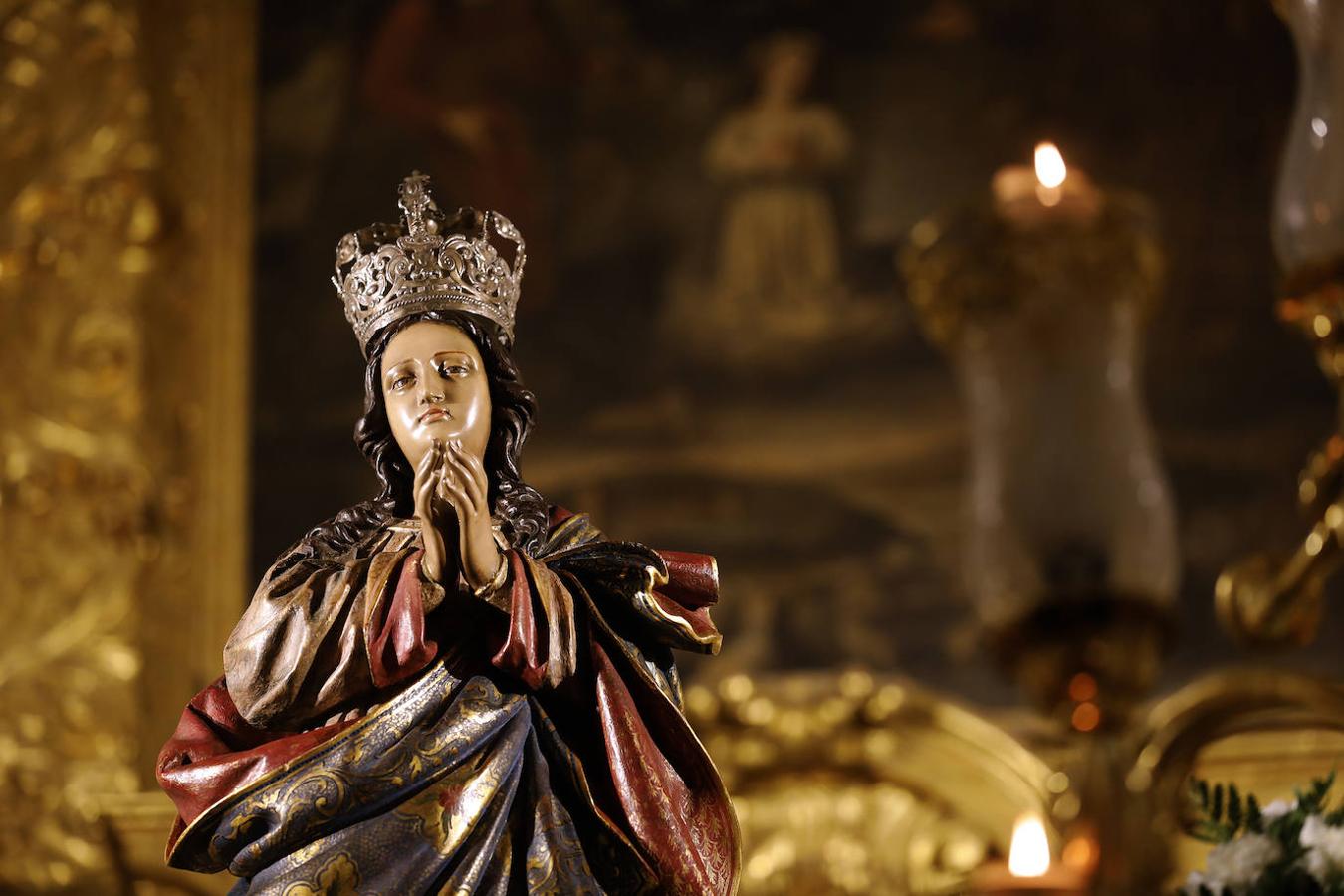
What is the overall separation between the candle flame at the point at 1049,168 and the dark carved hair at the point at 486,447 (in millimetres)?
955

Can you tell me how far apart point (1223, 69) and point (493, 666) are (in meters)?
5.03

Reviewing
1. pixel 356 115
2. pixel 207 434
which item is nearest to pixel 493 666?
pixel 207 434

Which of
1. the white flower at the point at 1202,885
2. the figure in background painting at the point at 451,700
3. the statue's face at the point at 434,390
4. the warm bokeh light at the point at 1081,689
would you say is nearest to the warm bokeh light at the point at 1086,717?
the warm bokeh light at the point at 1081,689

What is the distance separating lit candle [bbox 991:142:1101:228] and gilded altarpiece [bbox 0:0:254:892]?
4.95 m

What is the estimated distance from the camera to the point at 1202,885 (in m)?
2.54

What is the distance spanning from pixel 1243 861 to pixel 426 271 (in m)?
1.19

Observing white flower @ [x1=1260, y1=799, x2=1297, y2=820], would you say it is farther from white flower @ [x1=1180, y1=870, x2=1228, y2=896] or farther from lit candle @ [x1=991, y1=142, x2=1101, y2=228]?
lit candle @ [x1=991, y1=142, x2=1101, y2=228]

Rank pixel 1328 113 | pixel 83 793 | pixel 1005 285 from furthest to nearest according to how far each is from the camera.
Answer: pixel 83 793
pixel 1328 113
pixel 1005 285

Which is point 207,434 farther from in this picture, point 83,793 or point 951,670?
point 951,670

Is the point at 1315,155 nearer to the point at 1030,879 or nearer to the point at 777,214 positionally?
the point at 1030,879

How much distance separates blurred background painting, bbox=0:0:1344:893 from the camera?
6.07m

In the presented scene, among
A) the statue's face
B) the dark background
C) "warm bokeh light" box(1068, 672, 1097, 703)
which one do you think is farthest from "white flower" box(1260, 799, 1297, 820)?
the dark background

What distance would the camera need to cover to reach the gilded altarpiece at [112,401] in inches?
246

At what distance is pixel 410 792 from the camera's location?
2174 millimetres
